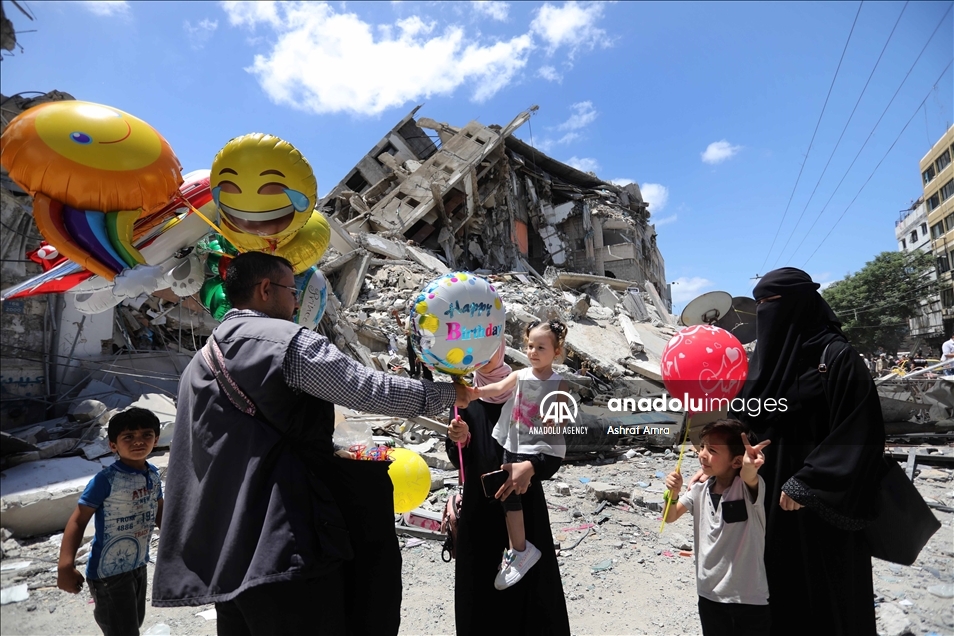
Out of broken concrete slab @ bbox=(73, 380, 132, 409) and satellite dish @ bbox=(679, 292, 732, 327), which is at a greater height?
satellite dish @ bbox=(679, 292, 732, 327)

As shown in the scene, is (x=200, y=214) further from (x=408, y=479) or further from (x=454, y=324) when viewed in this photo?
(x=408, y=479)

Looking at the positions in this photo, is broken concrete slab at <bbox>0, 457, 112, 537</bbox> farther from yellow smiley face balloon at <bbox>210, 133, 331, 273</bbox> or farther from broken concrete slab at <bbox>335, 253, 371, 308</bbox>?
broken concrete slab at <bbox>335, 253, 371, 308</bbox>

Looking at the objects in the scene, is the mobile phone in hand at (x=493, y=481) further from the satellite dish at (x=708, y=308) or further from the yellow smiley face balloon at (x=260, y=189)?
the satellite dish at (x=708, y=308)

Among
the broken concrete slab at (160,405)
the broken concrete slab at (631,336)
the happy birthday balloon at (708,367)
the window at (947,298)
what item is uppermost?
the window at (947,298)

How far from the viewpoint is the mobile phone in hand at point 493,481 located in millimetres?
2043

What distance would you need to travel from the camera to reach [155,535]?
4398 millimetres

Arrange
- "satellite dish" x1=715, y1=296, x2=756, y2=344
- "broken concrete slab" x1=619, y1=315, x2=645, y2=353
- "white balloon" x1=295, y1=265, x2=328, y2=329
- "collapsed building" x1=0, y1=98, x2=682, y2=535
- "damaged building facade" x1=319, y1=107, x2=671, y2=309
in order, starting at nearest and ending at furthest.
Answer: "white balloon" x1=295, y1=265, x2=328, y2=329, "satellite dish" x1=715, y1=296, x2=756, y2=344, "collapsed building" x1=0, y1=98, x2=682, y2=535, "broken concrete slab" x1=619, y1=315, x2=645, y2=353, "damaged building facade" x1=319, y1=107, x2=671, y2=309

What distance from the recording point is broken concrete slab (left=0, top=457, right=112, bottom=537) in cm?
399

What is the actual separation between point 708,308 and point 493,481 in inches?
83.0

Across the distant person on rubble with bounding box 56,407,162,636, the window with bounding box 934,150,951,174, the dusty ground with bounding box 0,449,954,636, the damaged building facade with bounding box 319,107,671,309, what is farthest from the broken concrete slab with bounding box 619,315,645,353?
the window with bounding box 934,150,951,174

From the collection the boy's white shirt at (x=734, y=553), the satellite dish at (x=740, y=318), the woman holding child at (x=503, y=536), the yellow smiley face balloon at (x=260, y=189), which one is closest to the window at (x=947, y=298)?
the satellite dish at (x=740, y=318)

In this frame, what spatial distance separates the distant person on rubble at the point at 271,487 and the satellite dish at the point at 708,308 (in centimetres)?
250

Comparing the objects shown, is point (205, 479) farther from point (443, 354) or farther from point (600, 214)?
point (600, 214)

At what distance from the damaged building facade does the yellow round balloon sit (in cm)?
1132
